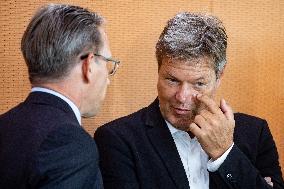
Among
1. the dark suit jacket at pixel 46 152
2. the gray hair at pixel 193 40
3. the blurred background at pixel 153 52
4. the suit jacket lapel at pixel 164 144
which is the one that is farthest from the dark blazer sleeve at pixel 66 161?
the blurred background at pixel 153 52

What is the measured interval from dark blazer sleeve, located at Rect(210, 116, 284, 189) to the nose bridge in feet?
0.96

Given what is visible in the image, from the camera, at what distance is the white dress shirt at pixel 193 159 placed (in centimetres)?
171

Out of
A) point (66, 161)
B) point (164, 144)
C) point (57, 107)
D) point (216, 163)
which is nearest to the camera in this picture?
point (66, 161)

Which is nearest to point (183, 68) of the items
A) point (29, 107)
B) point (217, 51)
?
point (217, 51)

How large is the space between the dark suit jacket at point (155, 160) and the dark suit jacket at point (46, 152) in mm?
532

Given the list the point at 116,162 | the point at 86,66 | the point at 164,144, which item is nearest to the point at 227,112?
the point at 164,144

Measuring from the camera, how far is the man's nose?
1697 millimetres

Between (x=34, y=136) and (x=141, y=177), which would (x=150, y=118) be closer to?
(x=141, y=177)

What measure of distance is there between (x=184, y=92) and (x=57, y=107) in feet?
2.38

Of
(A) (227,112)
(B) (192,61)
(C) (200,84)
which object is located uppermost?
(B) (192,61)

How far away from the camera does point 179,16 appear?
1.78 m

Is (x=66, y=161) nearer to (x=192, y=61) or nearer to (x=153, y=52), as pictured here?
(x=192, y=61)

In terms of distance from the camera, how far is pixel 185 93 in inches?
66.9

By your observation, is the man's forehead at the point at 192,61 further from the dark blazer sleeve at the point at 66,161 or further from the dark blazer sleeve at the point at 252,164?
the dark blazer sleeve at the point at 66,161
